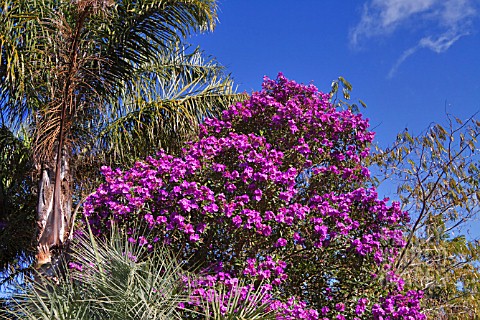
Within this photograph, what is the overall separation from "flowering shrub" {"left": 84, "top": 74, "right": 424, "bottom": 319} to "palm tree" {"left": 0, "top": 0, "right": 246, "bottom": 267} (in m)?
0.87

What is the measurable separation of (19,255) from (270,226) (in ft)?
21.1

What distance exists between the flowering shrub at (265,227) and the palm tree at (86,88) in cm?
87

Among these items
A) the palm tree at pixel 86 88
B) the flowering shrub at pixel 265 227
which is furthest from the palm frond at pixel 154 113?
the flowering shrub at pixel 265 227

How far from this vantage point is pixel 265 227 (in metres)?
6.55

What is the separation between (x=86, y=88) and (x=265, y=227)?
10.6 feet

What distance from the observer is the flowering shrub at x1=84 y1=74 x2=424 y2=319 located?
6.54 metres

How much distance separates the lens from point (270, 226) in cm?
679

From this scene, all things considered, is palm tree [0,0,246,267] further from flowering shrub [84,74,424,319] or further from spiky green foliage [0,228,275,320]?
spiky green foliage [0,228,275,320]

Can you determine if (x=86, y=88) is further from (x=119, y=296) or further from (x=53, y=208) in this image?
(x=119, y=296)

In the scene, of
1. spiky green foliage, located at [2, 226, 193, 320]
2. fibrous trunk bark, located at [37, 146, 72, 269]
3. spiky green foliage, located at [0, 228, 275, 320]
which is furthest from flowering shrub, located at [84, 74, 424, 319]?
spiky green foliage, located at [2, 226, 193, 320]

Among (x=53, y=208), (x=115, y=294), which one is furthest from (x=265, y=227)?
(x=53, y=208)

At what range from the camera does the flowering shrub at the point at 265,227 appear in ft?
21.4

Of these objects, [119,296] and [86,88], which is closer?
[119,296]

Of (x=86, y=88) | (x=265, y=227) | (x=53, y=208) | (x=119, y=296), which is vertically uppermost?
(x=86, y=88)
